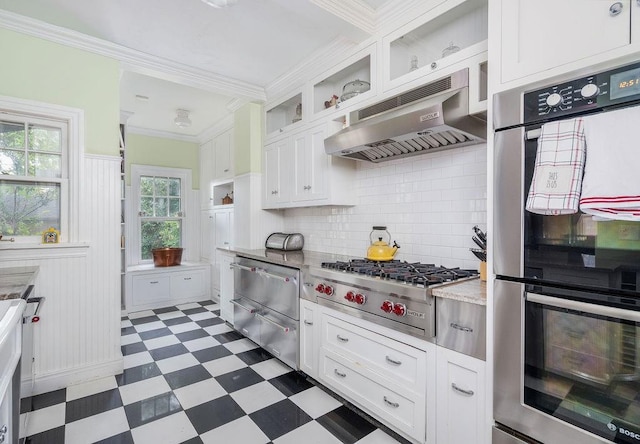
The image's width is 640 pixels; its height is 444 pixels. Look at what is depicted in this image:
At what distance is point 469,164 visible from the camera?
6.76 ft

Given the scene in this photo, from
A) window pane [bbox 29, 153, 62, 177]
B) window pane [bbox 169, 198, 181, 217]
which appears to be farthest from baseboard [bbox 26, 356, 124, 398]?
window pane [bbox 169, 198, 181, 217]

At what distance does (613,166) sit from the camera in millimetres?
983

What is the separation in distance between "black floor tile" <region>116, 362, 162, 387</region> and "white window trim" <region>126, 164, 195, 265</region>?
255 cm

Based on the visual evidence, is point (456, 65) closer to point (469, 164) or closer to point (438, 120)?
point (438, 120)

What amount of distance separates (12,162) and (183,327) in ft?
7.21

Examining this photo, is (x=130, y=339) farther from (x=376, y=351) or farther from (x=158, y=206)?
(x=376, y=351)

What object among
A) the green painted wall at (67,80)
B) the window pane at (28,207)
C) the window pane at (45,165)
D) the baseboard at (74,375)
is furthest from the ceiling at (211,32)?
the baseboard at (74,375)

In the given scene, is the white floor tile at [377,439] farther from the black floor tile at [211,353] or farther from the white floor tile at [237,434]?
the black floor tile at [211,353]

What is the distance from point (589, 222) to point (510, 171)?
0.31m

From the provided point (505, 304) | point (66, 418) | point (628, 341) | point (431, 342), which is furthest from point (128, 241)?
point (628, 341)

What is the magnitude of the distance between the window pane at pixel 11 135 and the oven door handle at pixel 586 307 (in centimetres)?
336

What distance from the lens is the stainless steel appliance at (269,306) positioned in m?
2.50

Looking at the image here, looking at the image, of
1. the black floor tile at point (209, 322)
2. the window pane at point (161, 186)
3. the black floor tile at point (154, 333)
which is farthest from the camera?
the window pane at point (161, 186)

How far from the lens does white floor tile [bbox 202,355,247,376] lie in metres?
2.57
